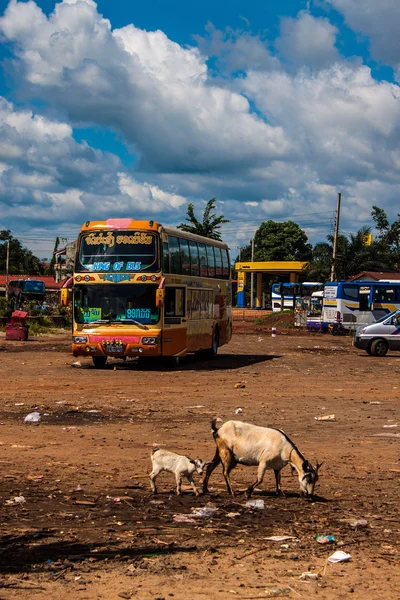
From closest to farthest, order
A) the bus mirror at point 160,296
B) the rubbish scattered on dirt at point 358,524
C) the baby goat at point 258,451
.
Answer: the rubbish scattered on dirt at point 358,524
the baby goat at point 258,451
the bus mirror at point 160,296

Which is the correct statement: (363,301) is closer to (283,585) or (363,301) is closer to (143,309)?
(143,309)

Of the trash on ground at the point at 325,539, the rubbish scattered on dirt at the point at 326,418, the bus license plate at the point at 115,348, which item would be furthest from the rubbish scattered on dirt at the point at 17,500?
the bus license plate at the point at 115,348

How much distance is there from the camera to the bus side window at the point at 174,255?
23.0 m

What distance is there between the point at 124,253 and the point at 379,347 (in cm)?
1215

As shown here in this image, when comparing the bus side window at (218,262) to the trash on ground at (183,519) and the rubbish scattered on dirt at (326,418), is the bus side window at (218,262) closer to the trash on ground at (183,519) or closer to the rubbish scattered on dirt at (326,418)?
the rubbish scattered on dirt at (326,418)

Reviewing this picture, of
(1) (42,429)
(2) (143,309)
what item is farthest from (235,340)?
(1) (42,429)

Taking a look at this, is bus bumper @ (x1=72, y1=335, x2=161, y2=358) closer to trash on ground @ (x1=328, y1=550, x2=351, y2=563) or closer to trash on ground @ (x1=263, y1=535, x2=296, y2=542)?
trash on ground @ (x1=263, y1=535, x2=296, y2=542)

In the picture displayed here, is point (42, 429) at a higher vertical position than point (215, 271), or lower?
lower

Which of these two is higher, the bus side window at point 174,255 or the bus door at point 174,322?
the bus side window at point 174,255

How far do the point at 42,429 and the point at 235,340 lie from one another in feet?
87.8

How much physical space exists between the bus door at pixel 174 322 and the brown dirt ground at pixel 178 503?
446 cm

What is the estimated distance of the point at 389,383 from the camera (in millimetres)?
20469

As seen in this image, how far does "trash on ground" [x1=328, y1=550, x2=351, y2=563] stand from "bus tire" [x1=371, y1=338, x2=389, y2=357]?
2449 cm

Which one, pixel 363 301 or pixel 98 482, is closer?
pixel 98 482
